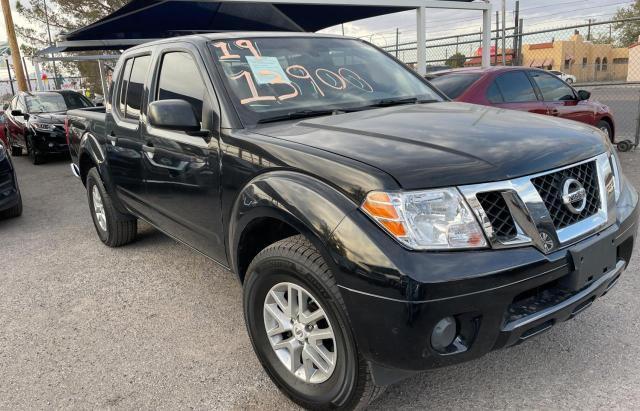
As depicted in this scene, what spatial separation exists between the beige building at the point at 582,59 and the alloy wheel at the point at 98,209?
18198 millimetres

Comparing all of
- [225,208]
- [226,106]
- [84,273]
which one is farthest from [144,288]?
[226,106]

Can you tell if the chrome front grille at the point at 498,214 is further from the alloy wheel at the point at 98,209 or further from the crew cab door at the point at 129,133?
the alloy wheel at the point at 98,209

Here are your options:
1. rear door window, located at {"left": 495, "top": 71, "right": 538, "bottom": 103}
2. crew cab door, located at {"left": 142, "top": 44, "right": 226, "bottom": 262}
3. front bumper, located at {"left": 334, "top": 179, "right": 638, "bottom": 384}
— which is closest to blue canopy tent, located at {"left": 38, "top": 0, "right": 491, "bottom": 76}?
rear door window, located at {"left": 495, "top": 71, "right": 538, "bottom": 103}

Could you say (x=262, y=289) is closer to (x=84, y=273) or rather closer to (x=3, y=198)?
(x=84, y=273)

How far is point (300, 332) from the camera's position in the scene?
242 centimetres

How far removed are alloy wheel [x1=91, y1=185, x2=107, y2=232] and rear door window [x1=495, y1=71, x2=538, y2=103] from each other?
4.97 meters

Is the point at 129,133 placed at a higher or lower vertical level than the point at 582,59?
higher

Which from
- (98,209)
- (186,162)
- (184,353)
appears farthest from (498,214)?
(98,209)

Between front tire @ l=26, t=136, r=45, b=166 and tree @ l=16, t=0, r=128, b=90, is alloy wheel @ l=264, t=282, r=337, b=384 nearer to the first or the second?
front tire @ l=26, t=136, r=45, b=166

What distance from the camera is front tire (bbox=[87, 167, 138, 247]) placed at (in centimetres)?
481

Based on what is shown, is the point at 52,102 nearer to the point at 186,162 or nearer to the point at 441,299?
the point at 186,162

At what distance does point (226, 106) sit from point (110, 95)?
215 centimetres

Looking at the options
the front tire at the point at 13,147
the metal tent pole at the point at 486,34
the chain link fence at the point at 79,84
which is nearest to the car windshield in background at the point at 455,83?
the metal tent pole at the point at 486,34

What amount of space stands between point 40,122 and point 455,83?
8762 millimetres
